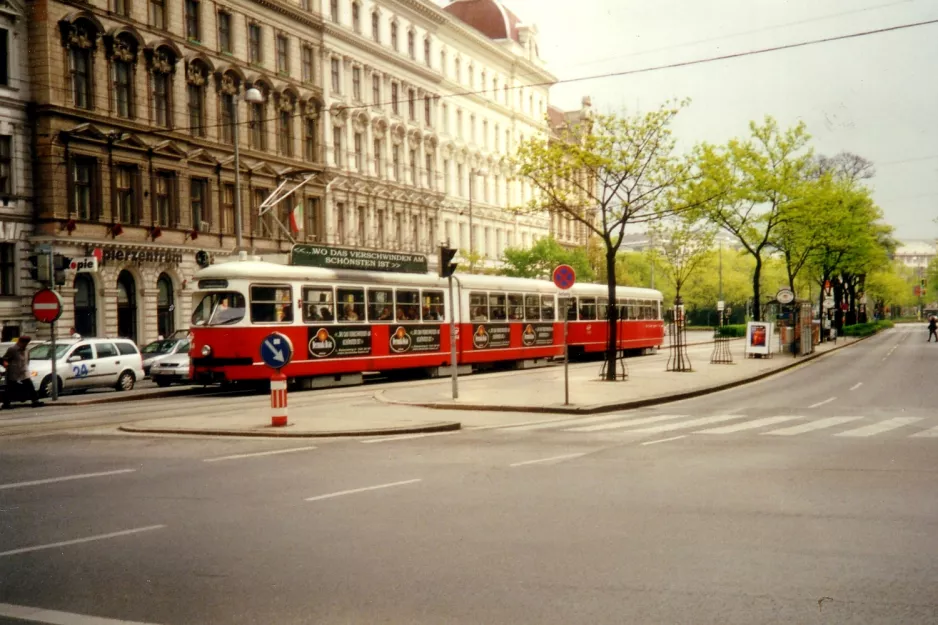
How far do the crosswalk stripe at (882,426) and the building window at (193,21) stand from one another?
122 ft

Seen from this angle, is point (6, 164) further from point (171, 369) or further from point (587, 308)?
point (587, 308)

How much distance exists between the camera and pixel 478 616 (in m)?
6.00

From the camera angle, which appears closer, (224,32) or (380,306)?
(380,306)

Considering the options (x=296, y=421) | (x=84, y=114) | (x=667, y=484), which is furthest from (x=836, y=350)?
(x=667, y=484)

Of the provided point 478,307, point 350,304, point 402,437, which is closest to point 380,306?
point 350,304

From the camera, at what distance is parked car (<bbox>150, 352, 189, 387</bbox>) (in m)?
32.1

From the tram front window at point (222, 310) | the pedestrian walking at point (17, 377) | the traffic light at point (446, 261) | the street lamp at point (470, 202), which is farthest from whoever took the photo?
the street lamp at point (470, 202)

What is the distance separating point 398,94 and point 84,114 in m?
26.7

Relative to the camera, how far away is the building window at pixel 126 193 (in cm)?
4206

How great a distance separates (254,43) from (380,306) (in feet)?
83.9

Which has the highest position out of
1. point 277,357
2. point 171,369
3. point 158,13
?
point 158,13

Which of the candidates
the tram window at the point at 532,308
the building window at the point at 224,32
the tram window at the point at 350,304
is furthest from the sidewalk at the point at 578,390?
the building window at the point at 224,32

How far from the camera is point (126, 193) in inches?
1677

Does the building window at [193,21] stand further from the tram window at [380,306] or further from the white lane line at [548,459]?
the white lane line at [548,459]
